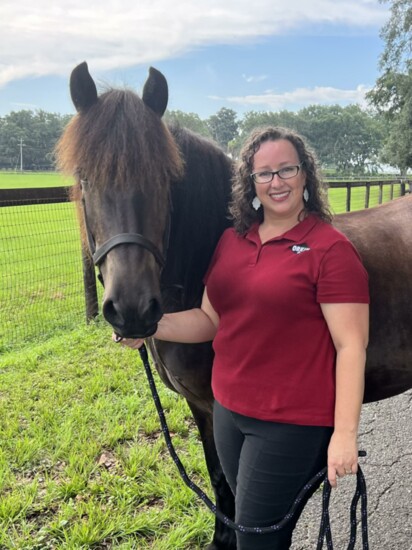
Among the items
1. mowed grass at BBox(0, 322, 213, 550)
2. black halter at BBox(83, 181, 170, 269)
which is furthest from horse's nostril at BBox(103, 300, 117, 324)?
mowed grass at BBox(0, 322, 213, 550)

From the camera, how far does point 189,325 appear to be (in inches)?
69.2

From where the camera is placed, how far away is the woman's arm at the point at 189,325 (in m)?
1.75

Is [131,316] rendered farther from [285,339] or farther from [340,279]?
[340,279]

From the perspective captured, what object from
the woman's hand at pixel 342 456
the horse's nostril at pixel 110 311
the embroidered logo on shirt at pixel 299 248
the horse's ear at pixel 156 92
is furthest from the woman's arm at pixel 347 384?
the horse's ear at pixel 156 92

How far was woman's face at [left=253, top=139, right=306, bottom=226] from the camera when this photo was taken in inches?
58.5

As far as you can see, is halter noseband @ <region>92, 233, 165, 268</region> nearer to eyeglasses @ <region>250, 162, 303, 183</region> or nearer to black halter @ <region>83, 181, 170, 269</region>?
black halter @ <region>83, 181, 170, 269</region>

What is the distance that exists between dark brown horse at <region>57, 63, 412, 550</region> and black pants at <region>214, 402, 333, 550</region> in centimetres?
48

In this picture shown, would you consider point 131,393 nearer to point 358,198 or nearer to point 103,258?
point 103,258

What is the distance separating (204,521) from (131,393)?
5.02 feet

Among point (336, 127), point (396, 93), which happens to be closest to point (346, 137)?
point (336, 127)

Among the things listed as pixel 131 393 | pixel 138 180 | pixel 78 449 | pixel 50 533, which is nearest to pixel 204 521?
pixel 50 533

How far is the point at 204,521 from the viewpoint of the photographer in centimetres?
243

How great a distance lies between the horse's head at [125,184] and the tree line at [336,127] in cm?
35

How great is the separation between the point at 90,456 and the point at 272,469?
1.84 metres
